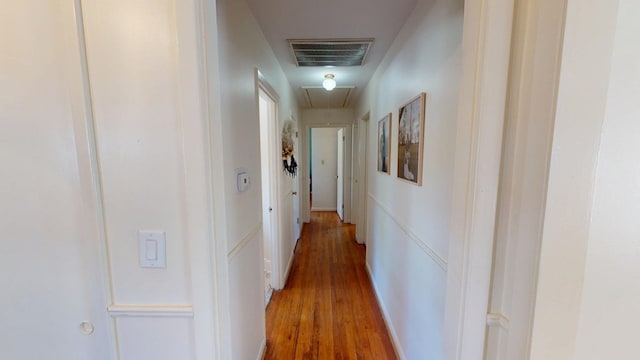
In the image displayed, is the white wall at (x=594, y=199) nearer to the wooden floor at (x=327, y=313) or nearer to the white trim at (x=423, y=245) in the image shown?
the white trim at (x=423, y=245)

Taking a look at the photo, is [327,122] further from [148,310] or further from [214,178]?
[148,310]

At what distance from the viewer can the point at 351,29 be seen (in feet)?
6.07

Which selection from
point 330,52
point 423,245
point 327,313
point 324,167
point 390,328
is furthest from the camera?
point 324,167

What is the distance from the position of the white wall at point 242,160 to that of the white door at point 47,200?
45 cm

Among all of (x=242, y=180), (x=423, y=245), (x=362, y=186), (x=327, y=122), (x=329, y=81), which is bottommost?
(x=362, y=186)

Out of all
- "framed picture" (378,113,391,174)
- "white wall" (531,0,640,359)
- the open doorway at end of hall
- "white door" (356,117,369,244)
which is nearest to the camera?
"white wall" (531,0,640,359)

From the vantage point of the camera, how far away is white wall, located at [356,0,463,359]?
3.70 feet

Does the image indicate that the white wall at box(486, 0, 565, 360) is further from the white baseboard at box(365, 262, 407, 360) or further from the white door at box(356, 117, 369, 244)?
the white door at box(356, 117, 369, 244)

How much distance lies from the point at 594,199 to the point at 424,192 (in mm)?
823

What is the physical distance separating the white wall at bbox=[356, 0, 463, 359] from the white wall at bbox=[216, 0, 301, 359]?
3.21 feet

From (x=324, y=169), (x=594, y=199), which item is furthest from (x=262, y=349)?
(x=324, y=169)

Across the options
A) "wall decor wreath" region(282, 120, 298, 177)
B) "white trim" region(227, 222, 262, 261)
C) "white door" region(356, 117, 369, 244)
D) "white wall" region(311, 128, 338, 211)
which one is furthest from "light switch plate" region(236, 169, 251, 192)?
"white wall" region(311, 128, 338, 211)

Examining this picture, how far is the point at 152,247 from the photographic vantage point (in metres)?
0.81

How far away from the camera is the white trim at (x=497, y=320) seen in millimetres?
755
